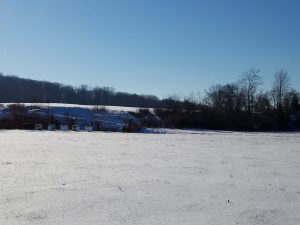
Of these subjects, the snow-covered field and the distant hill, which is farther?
the distant hill

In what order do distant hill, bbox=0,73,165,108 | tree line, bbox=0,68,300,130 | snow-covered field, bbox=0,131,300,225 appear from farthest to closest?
distant hill, bbox=0,73,165,108, tree line, bbox=0,68,300,130, snow-covered field, bbox=0,131,300,225

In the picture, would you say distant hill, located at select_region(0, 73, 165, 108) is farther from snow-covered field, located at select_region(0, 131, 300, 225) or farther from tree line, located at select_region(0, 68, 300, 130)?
snow-covered field, located at select_region(0, 131, 300, 225)

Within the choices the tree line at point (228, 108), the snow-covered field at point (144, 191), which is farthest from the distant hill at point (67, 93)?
the snow-covered field at point (144, 191)

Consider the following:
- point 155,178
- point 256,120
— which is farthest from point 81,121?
point 155,178

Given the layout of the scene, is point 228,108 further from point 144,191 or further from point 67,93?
point 67,93

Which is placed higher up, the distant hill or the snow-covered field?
the distant hill

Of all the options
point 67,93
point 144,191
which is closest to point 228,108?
A: point 144,191

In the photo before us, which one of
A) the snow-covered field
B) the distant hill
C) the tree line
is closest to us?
the snow-covered field

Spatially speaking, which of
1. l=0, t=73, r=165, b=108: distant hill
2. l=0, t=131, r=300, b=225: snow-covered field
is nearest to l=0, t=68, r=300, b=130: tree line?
l=0, t=73, r=165, b=108: distant hill

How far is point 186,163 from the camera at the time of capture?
48.5 feet

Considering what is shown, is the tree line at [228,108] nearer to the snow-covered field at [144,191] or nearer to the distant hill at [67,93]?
the distant hill at [67,93]

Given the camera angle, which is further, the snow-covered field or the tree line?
the tree line

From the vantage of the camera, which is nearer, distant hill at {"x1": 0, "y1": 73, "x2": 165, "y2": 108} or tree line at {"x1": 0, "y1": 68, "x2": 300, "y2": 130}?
tree line at {"x1": 0, "y1": 68, "x2": 300, "y2": 130}

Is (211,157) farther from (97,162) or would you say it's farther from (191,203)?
(191,203)
